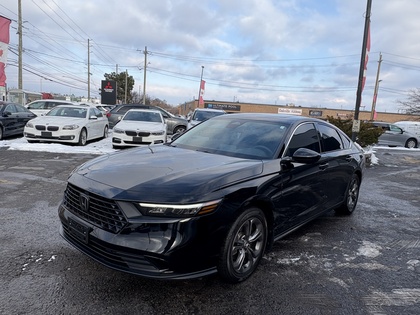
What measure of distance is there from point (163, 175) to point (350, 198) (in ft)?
12.7

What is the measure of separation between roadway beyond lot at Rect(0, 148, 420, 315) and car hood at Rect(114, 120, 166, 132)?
6.32 meters

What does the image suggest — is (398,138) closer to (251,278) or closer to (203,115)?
(203,115)

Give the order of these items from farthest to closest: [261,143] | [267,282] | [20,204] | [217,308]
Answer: [20,204]
[261,143]
[267,282]
[217,308]

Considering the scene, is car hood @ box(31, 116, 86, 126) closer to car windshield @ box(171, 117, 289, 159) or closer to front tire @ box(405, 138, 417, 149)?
car windshield @ box(171, 117, 289, 159)

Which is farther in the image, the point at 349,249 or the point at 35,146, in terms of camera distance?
the point at 35,146

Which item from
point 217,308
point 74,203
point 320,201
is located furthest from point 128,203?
point 320,201

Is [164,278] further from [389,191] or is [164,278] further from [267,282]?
[389,191]

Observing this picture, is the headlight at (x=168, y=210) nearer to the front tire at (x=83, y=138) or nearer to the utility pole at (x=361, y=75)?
the front tire at (x=83, y=138)

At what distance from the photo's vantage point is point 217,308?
2.75m

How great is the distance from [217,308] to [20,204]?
3.91 metres

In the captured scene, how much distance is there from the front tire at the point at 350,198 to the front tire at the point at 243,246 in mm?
2585

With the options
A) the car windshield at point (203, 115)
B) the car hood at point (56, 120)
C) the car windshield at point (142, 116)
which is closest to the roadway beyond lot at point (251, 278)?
the car hood at point (56, 120)

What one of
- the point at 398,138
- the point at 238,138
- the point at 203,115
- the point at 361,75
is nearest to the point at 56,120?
the point at 203,115

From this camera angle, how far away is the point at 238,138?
163 inches
